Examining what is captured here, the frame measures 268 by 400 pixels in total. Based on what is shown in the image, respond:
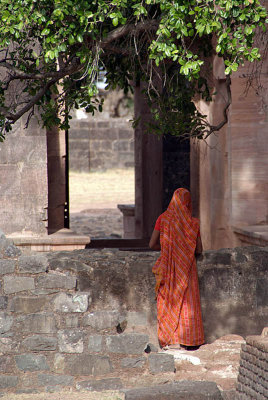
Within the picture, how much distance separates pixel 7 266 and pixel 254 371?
186cm

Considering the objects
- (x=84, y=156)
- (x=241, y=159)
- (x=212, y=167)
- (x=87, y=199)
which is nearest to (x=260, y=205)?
(x=241, y=159)

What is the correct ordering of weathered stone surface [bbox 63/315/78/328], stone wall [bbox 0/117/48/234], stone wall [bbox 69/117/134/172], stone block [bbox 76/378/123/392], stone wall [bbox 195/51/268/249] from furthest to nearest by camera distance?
stone wall [bbox 69/117/134/172] < stone wall [bbox 195/51/268/249] < stone wall [bbox 0/117/48/234] < weathered stone surface [bbox 63/315/78/328] < stone block [bbox 76/378/123/392]

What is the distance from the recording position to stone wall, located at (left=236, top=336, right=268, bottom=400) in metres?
4.43

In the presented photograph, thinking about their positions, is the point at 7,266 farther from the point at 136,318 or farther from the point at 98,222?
the point at 98,222

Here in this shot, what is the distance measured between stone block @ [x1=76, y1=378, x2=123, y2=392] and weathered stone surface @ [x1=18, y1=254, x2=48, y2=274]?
0.85 m

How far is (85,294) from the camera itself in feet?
16.6

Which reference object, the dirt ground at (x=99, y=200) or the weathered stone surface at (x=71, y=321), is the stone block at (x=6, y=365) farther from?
the dirt ground at (x=99, y=200)

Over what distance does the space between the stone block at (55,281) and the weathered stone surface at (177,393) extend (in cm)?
92

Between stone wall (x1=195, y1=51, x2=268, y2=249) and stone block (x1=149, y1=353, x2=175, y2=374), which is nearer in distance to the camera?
stone block (x1=149, y1=353, x2=175, y2=374)

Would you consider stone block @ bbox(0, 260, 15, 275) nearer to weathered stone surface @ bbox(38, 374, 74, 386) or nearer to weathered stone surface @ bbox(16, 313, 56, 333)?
weathered stone surface @ bbox(16, 313, 56, 333)

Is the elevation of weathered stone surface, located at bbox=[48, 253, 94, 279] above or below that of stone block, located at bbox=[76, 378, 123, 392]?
above

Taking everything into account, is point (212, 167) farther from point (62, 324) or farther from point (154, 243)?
point (62, 324)

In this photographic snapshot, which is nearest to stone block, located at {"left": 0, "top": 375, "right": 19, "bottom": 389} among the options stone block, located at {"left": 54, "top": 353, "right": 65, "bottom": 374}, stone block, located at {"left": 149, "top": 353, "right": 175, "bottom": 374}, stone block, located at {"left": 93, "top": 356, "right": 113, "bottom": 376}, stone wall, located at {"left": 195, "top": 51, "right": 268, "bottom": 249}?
stone block, located at {"left": 54, "top": 353, "right": 65, "bottom": 374}

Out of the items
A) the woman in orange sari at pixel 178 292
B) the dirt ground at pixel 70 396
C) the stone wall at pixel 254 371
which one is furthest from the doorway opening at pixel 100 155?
the stone wall at pixel 254 371
